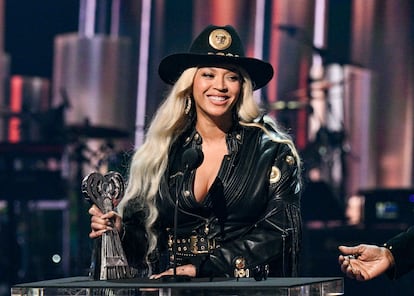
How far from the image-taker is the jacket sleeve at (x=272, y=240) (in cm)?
422

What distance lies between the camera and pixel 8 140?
985cm

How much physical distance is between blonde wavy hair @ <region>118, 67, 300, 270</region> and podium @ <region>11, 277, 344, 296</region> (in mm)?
813

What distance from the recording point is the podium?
11.0 ft

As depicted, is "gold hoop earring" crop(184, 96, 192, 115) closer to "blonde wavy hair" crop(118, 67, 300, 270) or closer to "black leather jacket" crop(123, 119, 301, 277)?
"blonde wavy hair" crop(118, 67, 300, 270)

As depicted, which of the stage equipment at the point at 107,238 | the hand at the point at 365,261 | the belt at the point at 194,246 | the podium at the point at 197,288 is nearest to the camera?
the podium at the point at 197,288

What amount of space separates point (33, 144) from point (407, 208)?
3.22 metres

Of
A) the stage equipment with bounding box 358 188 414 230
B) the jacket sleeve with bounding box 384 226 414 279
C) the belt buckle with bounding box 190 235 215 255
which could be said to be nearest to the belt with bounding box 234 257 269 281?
the belt buckle with bounding box 190 235 215 255

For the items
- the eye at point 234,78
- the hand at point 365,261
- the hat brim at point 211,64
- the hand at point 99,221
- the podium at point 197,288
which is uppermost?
the hat brim at point 211,64

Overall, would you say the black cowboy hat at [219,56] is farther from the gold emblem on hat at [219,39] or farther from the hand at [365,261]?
the hand at [365,261]

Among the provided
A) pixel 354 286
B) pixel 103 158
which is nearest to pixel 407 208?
pixel 354 286

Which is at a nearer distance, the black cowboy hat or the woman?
the woman

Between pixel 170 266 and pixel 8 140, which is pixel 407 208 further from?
pixel 170 266

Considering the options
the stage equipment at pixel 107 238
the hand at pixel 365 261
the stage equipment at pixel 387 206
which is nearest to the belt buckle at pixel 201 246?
the stage equipment at pixel 107 238

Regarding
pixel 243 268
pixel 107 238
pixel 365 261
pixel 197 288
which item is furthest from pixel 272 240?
pixel 197 288
